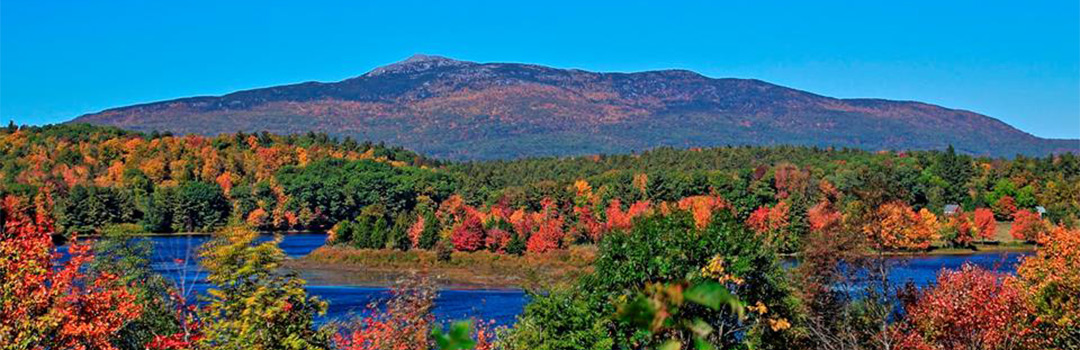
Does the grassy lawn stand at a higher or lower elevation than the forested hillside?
lower

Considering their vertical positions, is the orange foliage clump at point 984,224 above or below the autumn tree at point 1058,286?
below

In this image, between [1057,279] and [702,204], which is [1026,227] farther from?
[1057,279]

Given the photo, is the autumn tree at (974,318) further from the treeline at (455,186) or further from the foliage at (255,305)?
the treeline at (455,186)

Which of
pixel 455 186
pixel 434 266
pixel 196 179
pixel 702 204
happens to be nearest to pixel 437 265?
pixel 434 266

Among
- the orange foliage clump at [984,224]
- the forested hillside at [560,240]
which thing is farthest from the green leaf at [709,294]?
the orange foliage clump at [984,224]

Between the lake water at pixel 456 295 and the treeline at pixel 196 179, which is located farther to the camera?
the treeline at pixel 196 179

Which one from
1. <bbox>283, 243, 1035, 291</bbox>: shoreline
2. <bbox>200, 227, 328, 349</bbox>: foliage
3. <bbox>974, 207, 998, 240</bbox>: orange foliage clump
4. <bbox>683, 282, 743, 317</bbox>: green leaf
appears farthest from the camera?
<bbox>974, 207, 998, 240</bbox>: orange foliage clump

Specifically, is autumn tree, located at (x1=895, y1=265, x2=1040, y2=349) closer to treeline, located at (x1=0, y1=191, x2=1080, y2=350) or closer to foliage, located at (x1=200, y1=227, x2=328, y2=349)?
treeline, located at (x1=0, y1=191, x2=1080, y2=350)

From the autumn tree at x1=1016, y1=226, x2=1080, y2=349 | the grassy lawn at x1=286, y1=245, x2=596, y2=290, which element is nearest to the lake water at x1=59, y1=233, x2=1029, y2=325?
the grassy lawn at x1=286, y1=245, x2=596, y2=290

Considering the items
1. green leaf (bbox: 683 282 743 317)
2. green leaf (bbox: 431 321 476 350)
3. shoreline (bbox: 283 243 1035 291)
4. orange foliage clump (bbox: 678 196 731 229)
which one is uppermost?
green leaf (bbox: 683 282 743 317)

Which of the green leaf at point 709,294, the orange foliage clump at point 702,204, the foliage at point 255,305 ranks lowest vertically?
the orange foliage clump at point 702,204

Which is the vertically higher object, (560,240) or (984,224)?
(984,224)

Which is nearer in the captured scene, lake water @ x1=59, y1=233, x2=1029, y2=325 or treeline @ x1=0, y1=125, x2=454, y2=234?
lake water @ x1=59, y1=233, x2=1029, y2=325

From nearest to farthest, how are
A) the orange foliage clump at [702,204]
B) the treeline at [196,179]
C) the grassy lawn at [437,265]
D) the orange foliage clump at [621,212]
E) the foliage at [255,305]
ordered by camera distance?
the foliage at [255,305]
the grassy lawn at [437,265]
the orange foliage clump at [702,204]
the orange foliage clump at [621,212]
the treeline at [196,179]
